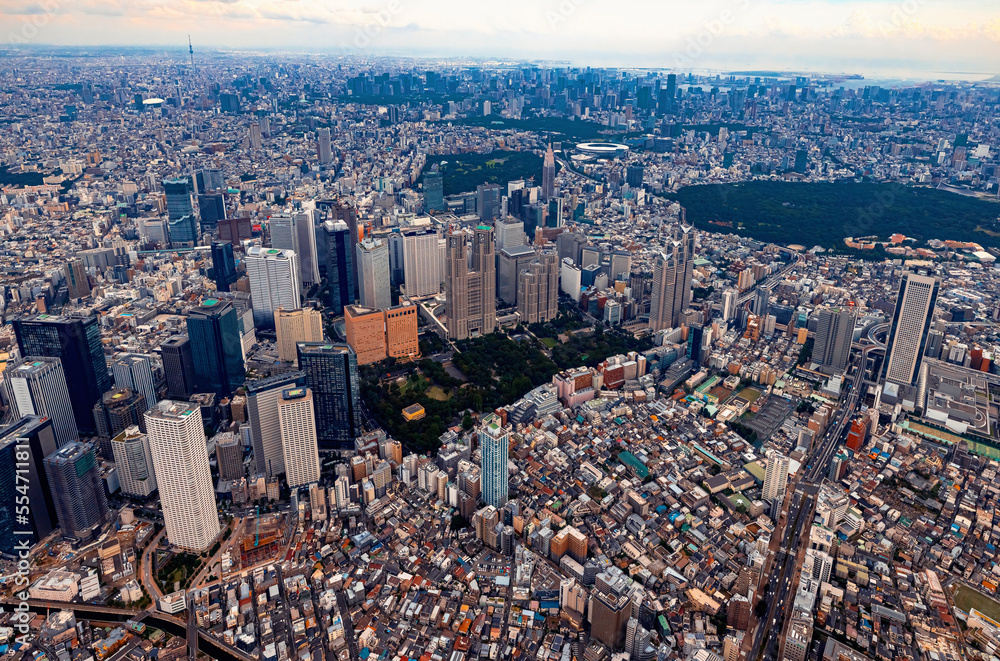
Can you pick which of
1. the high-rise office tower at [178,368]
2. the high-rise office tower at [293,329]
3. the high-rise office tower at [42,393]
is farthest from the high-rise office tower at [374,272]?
the high-rise office tower at [42,393]

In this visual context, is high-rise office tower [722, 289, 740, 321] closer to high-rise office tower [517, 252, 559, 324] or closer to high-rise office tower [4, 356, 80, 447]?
high-rise office tower [517, 252, 559, 324]

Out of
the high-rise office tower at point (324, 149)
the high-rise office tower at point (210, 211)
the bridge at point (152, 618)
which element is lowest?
the bridge at point (152, 618)

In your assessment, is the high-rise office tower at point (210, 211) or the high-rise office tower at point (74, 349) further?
the high-rise office tower at point (210, 211)

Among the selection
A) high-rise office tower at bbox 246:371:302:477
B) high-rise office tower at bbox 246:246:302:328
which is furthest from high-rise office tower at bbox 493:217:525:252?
high-rise office tower at bbox 246:371:302:477

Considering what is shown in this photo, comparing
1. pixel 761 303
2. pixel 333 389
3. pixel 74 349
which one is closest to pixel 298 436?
pixel 333 389

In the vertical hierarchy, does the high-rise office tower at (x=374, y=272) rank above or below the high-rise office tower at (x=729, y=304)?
above

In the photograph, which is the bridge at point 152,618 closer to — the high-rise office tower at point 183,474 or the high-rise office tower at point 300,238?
the high-rise office tower at point 183,474

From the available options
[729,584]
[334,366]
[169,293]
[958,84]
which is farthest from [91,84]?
[958,84]
